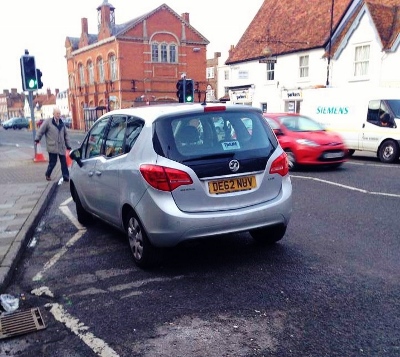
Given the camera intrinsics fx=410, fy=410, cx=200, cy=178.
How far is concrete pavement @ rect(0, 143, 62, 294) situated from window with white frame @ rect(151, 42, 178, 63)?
32.4m

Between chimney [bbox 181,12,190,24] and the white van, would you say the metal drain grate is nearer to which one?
the white van

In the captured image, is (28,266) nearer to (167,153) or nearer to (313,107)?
(167,153)

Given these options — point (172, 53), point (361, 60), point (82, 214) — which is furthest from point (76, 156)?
point (172, 53)

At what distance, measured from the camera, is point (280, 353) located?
2.96 m

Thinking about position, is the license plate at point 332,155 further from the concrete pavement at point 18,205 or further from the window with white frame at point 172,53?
the window with white frame at point 172,53

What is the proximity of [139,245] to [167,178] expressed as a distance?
958 millimetres

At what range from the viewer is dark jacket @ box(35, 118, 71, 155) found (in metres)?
10.4

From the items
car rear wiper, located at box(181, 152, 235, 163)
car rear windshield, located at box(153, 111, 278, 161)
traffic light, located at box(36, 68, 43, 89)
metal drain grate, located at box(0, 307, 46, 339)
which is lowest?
metal drain grate, located at box(0, 307, 46, 339)

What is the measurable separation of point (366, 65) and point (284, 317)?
2314cm

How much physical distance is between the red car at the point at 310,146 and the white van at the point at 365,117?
273cm

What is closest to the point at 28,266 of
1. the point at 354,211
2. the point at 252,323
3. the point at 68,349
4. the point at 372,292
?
the point at 68,349

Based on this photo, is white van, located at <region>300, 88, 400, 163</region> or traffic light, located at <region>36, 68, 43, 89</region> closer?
white van, located at <region>300, 88, 400, 163</region>

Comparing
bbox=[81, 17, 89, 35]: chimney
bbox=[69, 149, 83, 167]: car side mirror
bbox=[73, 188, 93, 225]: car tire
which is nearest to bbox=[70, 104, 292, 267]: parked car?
bbox=[69, 149, 83, 167]: car side mirror

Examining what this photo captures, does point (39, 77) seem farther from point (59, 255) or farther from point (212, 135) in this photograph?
point (212, 135)
